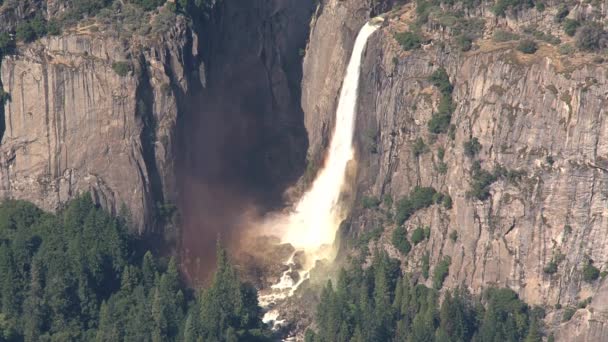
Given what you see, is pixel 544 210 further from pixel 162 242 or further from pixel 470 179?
pixel 162 242

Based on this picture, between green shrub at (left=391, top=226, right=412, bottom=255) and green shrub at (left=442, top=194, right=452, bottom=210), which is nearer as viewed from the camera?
green shrub at (left=442, top=194, right=452, bottom=210)

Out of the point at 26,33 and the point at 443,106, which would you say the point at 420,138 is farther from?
the point at 26,33

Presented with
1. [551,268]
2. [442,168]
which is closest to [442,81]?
→ [442,168]

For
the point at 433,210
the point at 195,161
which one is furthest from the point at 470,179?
the point at 195,161

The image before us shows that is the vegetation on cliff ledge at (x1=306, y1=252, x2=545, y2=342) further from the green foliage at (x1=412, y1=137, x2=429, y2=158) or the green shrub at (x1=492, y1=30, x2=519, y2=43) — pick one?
the green shrub at (x1=492, y1=30, x2=519, y2=43)

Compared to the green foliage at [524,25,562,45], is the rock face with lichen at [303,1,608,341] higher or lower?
lower

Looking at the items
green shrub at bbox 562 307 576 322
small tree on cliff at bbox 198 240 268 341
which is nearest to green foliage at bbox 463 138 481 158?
green shrub at bbox 562 307 576 322
